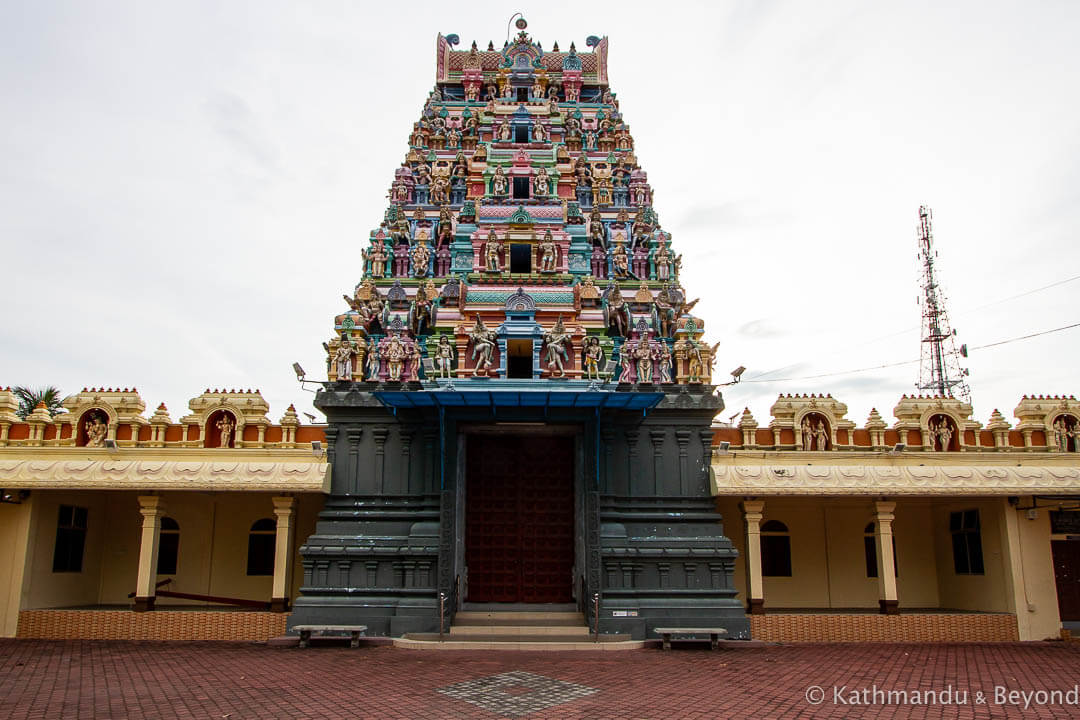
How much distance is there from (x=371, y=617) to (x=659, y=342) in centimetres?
927

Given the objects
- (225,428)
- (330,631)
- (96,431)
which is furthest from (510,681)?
(96,431)

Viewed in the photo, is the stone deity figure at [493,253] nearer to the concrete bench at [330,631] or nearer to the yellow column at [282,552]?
the yellow column at [282,552]

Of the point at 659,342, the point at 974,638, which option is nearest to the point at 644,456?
the point at 659,342

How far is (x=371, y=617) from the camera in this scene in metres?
16.0

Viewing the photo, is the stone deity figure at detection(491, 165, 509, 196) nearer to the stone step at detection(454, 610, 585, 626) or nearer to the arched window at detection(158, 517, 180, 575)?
the stone step at detection(454, 610, 585, 626)

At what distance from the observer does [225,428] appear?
18.7 metres

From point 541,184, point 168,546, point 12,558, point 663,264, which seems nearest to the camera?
point 12,558

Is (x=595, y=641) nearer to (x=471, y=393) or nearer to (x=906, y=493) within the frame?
(x=471, y=393)

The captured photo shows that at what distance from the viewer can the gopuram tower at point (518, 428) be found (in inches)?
637

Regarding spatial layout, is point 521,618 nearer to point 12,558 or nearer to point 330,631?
point 330,631

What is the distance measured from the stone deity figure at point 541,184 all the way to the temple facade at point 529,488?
0.55m

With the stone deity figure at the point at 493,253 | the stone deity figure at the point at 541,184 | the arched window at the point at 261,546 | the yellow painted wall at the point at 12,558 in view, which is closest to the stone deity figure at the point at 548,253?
the stone deity figure at the point at 493,253

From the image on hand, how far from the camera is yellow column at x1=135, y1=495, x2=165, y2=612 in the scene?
55.4ft

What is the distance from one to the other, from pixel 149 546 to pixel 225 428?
3.22m
